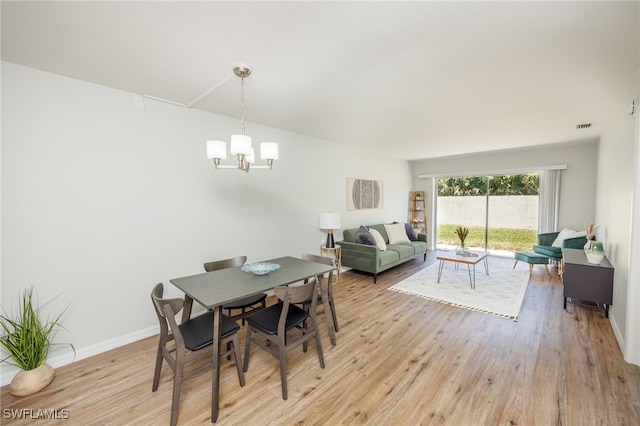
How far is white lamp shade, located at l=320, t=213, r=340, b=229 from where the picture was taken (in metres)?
4.29

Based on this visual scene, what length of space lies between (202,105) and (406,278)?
4.15 metres

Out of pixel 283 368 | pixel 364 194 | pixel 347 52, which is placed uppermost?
pixel 347 52

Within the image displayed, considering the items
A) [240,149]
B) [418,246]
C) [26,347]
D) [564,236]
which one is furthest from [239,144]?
[564,236]

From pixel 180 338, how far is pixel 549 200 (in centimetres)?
698

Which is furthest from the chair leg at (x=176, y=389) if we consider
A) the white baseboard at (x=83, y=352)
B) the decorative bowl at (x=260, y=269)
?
the white baseboard at (x=83, y=352)

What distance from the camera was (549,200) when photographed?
5.40m

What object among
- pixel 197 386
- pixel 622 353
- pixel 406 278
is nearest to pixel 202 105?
pixel 197 386

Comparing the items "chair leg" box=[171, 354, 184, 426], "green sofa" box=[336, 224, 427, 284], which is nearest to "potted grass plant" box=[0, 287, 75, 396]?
"chair leg" box=[171, 354, 184, 426]

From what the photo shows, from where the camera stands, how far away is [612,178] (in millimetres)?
3172

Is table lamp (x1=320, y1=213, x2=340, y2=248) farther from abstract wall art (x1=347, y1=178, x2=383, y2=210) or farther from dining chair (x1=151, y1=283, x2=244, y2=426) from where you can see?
dining chair (x1=151, y1=283, x2=244, y2=426)

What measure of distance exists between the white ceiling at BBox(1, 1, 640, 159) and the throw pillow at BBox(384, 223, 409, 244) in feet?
9.77

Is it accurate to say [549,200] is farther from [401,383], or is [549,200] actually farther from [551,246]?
[401,383]

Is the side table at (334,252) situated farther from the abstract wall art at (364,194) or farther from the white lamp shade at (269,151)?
the white lamp shade at (269,151)

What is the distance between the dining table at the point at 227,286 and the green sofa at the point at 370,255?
1.80 m
